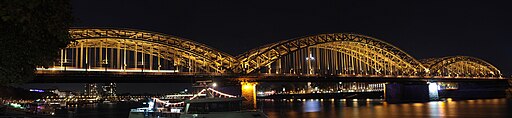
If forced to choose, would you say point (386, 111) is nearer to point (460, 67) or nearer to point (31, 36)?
point (31, 36)

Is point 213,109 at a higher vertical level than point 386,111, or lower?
higher

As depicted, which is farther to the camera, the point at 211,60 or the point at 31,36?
the point at 211,60

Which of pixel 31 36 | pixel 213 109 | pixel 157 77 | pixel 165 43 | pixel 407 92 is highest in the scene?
pixel 165 43

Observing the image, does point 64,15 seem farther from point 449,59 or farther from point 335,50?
point 449,59

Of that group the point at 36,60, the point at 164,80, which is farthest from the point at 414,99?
the point at 36,60

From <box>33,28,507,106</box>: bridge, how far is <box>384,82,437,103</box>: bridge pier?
2.67m

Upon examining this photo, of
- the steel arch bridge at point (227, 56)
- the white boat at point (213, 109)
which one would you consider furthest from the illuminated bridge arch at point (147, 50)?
the white boat at point (213, 109)

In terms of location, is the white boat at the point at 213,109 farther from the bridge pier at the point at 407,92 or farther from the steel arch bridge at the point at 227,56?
the bridge pier at the point at 407,92

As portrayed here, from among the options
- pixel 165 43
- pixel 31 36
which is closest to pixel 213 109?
pixel 31 36

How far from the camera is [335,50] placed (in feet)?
350

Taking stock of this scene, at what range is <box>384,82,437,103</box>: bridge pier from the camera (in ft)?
359

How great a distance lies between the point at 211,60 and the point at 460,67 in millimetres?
107413

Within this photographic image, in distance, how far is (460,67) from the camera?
150 m

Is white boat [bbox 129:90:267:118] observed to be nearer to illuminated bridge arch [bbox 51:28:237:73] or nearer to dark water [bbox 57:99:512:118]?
dark water [bbox 57:99:512:118]
